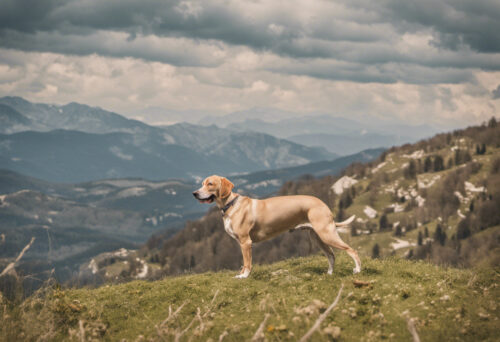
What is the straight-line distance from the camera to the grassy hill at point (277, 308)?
9203mm

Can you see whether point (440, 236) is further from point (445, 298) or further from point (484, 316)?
point (484, 316)

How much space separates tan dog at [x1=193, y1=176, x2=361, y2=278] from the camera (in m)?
14.2

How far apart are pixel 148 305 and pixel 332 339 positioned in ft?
20.1

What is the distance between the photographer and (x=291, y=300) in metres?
11.2

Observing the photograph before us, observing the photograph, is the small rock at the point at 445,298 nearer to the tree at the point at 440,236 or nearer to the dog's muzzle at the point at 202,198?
the dog's muzzle at the point at 202,198

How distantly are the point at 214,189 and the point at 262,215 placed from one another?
1926 millimetres

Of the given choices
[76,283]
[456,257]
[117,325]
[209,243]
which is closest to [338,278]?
[117,325]

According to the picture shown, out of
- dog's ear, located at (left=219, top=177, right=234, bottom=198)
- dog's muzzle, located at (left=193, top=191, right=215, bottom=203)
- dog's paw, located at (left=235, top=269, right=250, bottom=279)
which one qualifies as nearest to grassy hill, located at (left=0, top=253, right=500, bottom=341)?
dog's paw, located at (left=235, top=269, right=250, bottom=279)

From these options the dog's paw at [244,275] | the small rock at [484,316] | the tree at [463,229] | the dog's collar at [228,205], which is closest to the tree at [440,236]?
the tree at [463,229]

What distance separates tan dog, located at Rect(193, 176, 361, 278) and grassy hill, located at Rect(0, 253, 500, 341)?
1223mm

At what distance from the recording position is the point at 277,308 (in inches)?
421

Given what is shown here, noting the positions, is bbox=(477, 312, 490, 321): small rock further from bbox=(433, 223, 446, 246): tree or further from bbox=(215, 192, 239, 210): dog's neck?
bbox=(433, 223, 446, 246): tree

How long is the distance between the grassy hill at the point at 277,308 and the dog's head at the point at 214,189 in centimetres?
289

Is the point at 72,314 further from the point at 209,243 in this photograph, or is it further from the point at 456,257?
the point at 209,243
